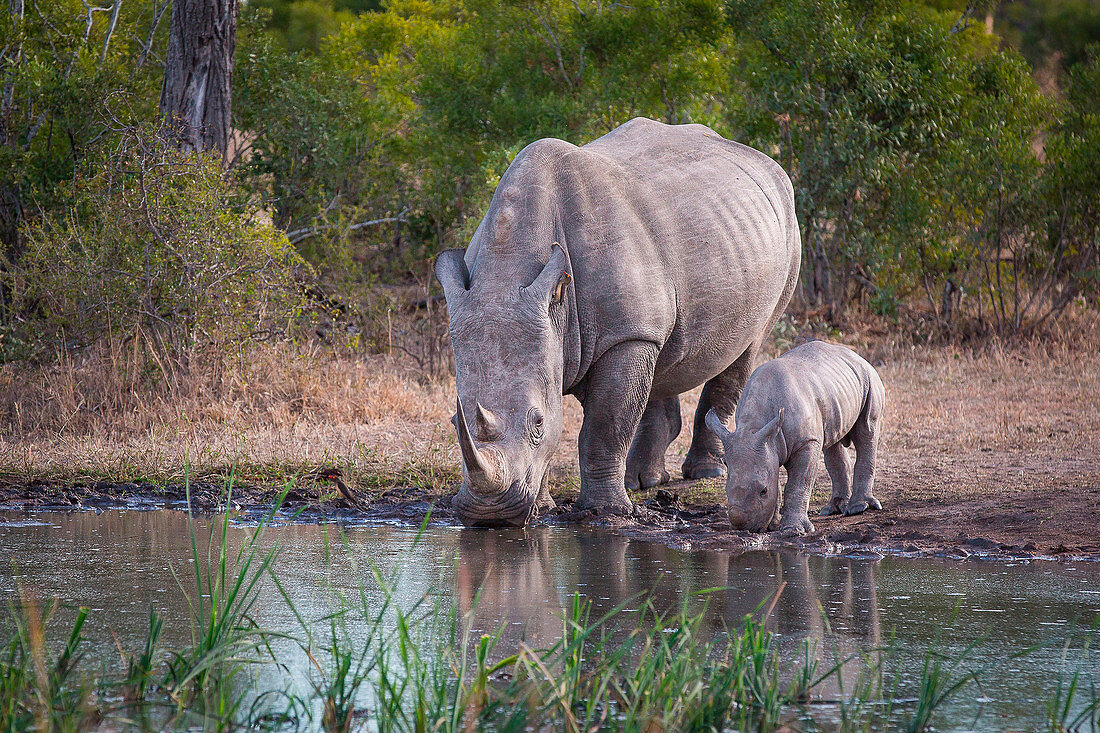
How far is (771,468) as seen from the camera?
224 inches

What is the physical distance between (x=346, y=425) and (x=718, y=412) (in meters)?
2.57

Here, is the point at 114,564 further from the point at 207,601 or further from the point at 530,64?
the point at 530,64

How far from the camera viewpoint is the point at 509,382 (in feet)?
18.5

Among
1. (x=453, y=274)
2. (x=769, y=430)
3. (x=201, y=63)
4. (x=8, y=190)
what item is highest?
(x=201, y=63)

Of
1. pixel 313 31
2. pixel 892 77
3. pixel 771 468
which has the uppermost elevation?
pixel 313 31

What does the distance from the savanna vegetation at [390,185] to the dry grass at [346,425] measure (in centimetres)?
4

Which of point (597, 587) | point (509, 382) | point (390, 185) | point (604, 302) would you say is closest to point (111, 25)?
point (390, 185)

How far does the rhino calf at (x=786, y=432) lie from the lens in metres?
5.72

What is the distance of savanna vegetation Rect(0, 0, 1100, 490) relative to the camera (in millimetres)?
9141

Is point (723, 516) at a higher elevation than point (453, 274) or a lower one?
lower

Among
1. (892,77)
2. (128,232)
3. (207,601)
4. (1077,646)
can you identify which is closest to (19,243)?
(128,232)

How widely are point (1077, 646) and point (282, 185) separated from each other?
435 inches

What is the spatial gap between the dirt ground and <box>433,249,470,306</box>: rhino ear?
→ 113 centimetres

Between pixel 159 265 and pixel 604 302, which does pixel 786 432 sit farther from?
pixel 159 265
